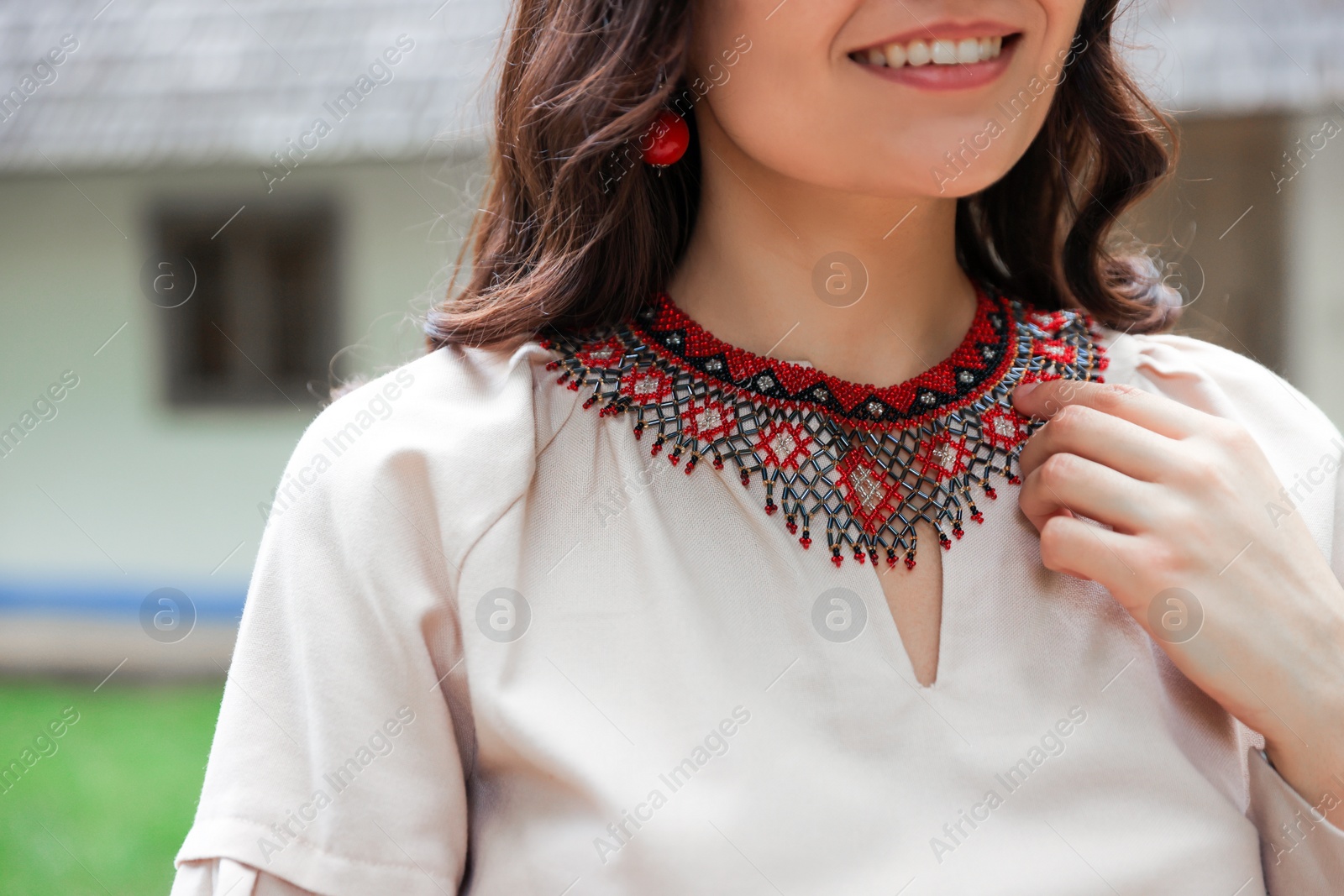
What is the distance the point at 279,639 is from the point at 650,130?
2.35 feet

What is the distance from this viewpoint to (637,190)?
145 cm

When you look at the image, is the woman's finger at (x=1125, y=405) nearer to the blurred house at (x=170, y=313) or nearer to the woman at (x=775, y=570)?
the woman at (x=775, y=570)

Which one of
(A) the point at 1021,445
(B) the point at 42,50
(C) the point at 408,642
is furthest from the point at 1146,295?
(B) the point at 42,50

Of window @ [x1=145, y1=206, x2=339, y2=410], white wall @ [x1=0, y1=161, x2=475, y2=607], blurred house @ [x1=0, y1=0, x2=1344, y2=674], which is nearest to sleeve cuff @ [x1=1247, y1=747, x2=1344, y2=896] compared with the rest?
blurred house @ [x1=0, y1=0, x2=1344, y2=674]

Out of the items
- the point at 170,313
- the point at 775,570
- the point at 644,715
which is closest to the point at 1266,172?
the point at 775,570

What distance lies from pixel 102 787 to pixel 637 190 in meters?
5.12
